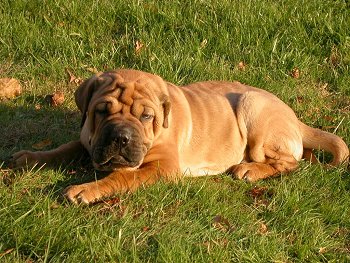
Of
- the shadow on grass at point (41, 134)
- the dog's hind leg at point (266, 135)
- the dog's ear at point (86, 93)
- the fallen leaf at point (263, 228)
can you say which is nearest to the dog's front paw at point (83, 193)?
the shadow on grass at point (41, 134)

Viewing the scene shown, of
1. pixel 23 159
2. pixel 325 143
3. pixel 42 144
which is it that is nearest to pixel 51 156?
pixel 23 159

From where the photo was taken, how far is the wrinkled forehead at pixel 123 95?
4.71m

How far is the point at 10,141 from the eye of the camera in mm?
5551

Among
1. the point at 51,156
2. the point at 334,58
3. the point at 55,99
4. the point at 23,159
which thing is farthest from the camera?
the point at 334,58

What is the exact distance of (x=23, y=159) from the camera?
4910 millimetres

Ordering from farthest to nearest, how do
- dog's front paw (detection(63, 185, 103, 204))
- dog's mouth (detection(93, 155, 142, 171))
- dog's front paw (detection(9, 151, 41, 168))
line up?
dog's front paw (detection(9, 151, 41, 168)) → dog's mouth (detection(93, 155, 142, 171)) → dog's front paw (detection(63, 185, 103, 204))

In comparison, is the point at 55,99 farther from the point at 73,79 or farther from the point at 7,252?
the point at 7,252

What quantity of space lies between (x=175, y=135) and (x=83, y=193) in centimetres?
117

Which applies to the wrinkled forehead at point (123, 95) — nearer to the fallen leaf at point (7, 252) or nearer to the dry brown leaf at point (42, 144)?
the dry brown leaf at point (42, 144)

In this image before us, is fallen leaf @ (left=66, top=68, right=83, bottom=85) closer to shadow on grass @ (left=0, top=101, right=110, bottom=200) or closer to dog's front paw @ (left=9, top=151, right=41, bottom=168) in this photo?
shadow on grass @ (left=0, top=101, right=110, bottom=200)

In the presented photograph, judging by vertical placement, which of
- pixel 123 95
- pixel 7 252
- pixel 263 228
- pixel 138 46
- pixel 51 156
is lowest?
pixel 138 46

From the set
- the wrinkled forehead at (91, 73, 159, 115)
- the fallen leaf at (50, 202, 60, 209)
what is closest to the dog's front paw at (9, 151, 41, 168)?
the wrinkled forehead at (91, 73, 159, 115)

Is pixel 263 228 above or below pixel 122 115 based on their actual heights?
below

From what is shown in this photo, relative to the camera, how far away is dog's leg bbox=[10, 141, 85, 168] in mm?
4907
